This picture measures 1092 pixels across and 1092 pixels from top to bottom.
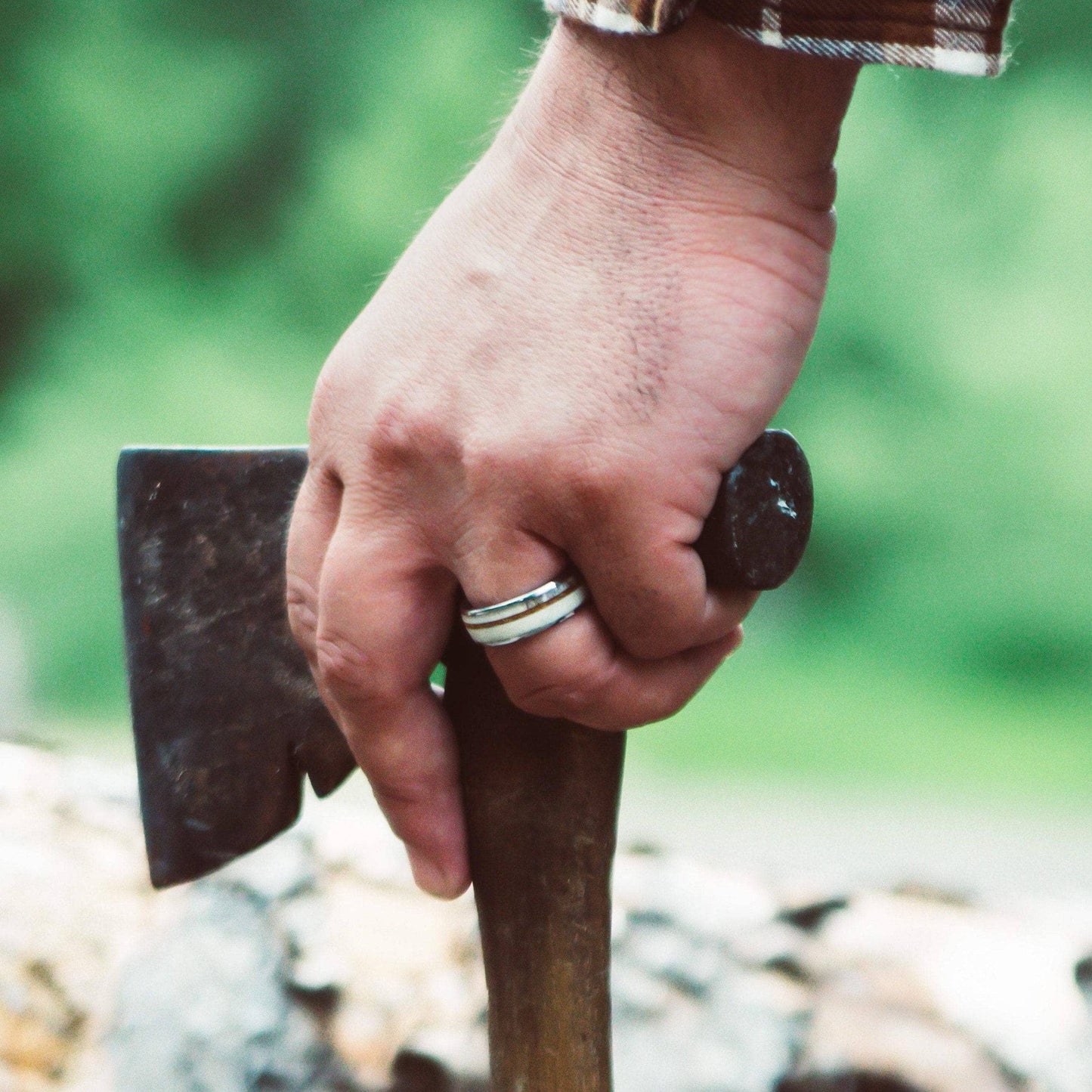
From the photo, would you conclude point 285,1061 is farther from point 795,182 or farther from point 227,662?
point 795,182

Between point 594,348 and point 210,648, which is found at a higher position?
point 594,348

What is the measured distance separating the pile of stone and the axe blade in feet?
1.39

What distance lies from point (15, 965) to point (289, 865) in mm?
277

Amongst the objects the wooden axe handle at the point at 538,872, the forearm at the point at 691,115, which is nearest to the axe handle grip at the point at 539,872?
the wooden axe handle at the point at 538,872

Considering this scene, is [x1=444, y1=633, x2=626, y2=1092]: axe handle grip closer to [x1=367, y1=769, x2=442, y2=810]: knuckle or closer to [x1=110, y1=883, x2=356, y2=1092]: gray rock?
[x1=367, y1=769, x2=442, y2=810]: knuckle

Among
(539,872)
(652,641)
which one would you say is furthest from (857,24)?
(539,872)

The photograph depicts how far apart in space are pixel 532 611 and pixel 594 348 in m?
0.14

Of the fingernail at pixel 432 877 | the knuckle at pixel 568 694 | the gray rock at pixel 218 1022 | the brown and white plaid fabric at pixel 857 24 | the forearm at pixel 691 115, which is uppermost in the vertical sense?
the brown and white plaid fabric at pixel 857 24

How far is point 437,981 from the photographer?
49.6 inches

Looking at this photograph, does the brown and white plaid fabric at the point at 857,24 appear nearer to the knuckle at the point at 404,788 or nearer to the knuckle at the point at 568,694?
the knuckle at the point at 568,694

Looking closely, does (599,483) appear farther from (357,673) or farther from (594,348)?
(357,673)

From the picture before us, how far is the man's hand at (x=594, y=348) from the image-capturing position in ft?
1.95

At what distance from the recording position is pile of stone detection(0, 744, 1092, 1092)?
3.93 feet

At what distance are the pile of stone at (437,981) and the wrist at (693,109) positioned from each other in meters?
0.88
